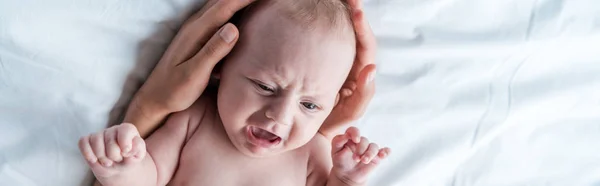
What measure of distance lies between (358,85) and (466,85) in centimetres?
29

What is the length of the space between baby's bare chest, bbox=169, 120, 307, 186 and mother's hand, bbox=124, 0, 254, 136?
73 mm

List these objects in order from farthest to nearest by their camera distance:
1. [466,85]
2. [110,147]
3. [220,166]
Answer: [466,85] < [220,166] < [110,147]

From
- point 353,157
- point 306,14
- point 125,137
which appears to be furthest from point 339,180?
point 125,137

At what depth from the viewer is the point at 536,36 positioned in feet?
4.53

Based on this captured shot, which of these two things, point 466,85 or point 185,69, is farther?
point 466,85

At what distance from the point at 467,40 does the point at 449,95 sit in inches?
4.4

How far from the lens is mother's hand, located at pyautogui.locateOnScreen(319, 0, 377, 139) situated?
1142 mm

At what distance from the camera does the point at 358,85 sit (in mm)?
1184

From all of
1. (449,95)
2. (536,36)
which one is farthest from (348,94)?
(536,36)

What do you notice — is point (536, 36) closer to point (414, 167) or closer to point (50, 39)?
point (414, 167)

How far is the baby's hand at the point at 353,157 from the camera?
113 centimetres

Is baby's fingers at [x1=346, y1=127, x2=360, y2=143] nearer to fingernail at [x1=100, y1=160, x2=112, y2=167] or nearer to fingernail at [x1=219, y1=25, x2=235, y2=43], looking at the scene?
fingernail at [x1=219, y1=25, x2=235, y2=43]

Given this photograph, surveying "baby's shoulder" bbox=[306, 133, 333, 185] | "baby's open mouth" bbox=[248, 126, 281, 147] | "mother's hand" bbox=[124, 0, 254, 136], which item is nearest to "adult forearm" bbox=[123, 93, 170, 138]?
"mother's hand" bbox=[124, 0, 254, 136]

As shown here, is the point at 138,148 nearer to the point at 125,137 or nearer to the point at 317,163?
the point at 125,137
